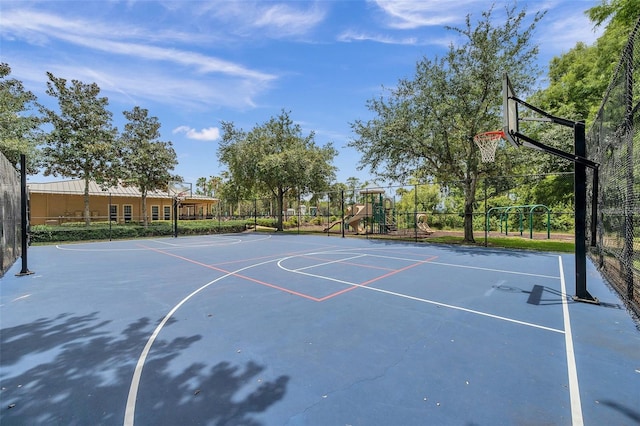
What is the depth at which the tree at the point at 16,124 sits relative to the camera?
52.3 ft

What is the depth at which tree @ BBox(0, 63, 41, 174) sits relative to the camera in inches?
628

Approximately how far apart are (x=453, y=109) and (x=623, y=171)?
9269 mm

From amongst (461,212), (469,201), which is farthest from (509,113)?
(461,212)

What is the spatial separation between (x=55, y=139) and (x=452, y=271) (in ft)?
77.8

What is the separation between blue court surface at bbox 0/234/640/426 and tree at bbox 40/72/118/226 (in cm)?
1563

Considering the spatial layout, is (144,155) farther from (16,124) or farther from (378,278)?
(378,278)

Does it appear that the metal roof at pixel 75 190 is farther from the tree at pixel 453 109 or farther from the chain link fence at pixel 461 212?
the tree at pixel 453 109

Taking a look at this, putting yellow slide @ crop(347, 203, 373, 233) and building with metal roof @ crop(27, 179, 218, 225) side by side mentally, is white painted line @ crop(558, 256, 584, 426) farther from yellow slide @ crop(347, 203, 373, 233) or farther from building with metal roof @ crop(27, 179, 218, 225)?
building with metal roof @ crop(27, 179, 218, 225)

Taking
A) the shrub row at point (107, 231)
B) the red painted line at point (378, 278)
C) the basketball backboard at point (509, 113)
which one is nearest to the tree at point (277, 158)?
the shrub row at point (107, 231)

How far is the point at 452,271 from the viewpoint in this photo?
8.20 meters

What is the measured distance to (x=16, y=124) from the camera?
17.0 meters

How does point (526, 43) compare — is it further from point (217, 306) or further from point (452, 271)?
point (217, 306)

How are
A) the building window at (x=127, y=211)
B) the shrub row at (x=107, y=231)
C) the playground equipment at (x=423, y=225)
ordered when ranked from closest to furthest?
the shrub row at (x=107, y=231) → the playground equipment at (x=423, y=225) → the building window at (x=127, y=211)

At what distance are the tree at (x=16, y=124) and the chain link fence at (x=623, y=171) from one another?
77.7 feet
